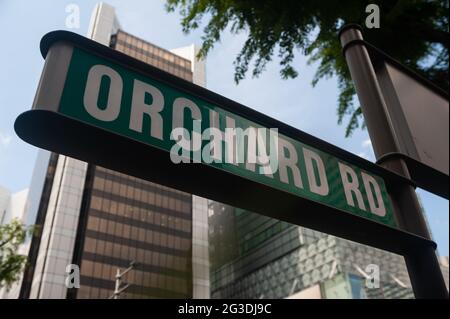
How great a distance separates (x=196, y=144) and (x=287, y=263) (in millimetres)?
65862

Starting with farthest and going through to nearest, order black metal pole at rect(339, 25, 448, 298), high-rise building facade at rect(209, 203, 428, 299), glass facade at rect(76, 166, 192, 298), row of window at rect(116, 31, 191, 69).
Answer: row of window at rect(116, 31, 191, 69)
glass facade at rect(76, 166, 192, 298)
high-rise building facade at rect(209, 203, 428, 299)
black metal pole at rect(339, 25, 448, 298)

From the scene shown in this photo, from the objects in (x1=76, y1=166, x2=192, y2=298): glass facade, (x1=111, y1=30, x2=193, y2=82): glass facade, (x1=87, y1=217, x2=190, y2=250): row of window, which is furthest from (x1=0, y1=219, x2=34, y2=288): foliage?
(x1=111, y1=30, x2=193, y2=82): glass facade

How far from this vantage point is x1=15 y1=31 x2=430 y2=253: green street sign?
1684 mm

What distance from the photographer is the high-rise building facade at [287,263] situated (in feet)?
188

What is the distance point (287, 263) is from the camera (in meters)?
65.2

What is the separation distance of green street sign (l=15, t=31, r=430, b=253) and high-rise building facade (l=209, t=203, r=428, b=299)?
46281 mm

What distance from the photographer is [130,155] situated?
5.74ft

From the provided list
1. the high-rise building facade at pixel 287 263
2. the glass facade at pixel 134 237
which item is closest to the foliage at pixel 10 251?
the high-rise building facade at pixel 287 263

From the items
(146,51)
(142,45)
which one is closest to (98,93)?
(146,51)

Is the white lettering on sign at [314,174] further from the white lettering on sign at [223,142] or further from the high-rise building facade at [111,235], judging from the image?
the high-rise building facade at [111,235]

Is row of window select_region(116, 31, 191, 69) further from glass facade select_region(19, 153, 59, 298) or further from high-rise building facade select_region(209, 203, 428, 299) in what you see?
high-rise building facade select_region(209, 203, 428, 299)

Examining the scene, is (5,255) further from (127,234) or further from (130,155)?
(127,234)
